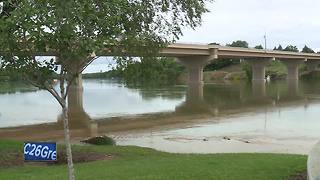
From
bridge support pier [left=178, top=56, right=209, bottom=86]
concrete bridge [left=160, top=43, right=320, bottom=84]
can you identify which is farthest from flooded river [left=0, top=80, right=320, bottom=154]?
bridge support pier [left=178, top=56, right=209, bottom=86]

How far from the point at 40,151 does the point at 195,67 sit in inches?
3761

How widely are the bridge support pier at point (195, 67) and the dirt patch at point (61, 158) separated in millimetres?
85603

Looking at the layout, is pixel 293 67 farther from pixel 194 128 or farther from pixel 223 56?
pixel 194 128

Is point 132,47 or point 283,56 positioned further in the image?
point 283,56

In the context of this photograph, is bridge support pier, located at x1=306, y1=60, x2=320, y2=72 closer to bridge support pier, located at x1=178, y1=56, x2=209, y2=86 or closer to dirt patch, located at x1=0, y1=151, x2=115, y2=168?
bridge support pier, located at x1=178, y1=56, x2=209, y2=86

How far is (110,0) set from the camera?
25.1ft

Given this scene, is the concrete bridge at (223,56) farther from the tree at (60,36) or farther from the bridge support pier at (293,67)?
the tree at (60,36)

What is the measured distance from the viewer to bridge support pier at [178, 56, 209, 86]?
103 metres

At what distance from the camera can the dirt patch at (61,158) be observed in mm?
15180

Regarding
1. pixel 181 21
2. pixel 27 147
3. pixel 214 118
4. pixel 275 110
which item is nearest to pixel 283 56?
pixel 275 110

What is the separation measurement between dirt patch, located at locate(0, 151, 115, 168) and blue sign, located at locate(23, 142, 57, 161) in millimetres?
4083

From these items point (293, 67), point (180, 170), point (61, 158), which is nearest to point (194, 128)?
point (61, 158)

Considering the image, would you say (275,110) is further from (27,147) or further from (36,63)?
(36,63)

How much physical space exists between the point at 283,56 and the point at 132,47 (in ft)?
387
